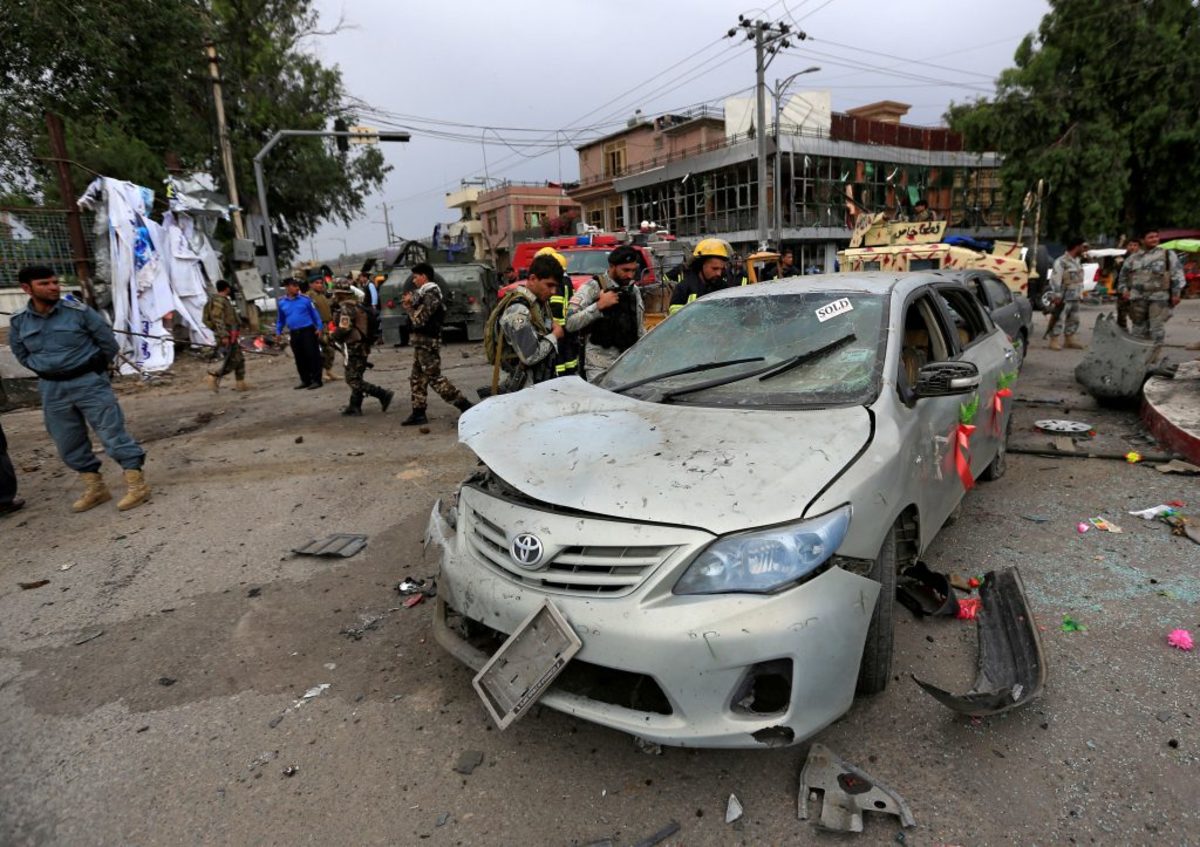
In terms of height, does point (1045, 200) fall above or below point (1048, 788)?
above

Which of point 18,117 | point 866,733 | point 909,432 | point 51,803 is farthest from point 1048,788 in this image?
point 18,117

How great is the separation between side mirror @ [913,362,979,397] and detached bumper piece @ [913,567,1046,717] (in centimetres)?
100

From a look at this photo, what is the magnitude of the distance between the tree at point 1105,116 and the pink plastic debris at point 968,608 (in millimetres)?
28476

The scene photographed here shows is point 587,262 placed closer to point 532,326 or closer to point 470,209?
point 532,326

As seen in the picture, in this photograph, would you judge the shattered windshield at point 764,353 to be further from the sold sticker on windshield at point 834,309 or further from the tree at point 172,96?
the tree at point 172,96

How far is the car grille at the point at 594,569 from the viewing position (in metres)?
2.01

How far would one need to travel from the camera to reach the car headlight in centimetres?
197

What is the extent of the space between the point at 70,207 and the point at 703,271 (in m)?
11.0

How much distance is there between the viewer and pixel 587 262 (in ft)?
45.4

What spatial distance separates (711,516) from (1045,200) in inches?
Answer: 1196

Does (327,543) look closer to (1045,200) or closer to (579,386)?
(579,386)

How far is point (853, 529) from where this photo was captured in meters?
2.10

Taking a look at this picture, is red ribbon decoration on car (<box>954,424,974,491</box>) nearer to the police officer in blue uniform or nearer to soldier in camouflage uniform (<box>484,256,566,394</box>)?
soldier in camouflage uniform (<box>484,256,566,394</box>)

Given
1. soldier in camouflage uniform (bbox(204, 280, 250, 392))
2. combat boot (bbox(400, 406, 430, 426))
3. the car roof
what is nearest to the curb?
the car roof
